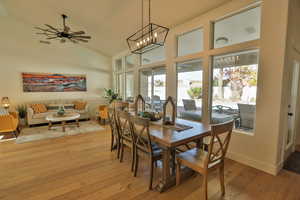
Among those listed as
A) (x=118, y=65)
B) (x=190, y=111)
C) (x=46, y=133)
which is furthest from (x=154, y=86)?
(x=46, y=133)

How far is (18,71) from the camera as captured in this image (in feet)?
17.6

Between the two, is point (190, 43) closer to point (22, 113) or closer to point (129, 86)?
point (129, 86)

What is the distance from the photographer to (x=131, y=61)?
20.1 feet

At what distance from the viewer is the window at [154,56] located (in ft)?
14.6

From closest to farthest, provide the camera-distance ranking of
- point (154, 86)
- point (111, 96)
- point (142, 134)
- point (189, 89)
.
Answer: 1. point (142, 134)
2. point (189, 89)
3. point (154, 86)
4. point (111, 96)

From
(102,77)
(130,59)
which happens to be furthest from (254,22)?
(102,77)

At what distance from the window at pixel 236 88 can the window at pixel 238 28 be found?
27cm

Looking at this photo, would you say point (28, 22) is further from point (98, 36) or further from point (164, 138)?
point (164, 138)

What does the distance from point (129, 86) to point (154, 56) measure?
7.18 ft

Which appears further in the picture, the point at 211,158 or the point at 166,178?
the point at 166,178

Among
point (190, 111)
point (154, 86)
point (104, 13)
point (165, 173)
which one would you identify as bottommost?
point (165, 173)

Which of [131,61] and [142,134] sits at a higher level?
[131,61]

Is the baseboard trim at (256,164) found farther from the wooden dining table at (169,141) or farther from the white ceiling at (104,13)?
the white ceiling at (104,13)

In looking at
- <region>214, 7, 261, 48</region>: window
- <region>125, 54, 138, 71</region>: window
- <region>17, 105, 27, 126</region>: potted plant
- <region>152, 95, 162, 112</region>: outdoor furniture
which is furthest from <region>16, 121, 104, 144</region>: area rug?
<region>214, 7, 261, 48</region>: window
